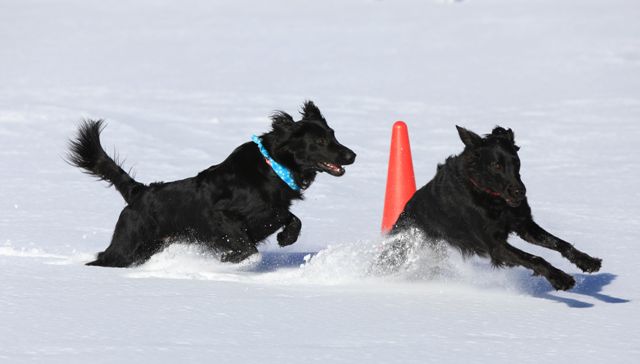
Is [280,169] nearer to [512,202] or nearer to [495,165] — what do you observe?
[495,165]

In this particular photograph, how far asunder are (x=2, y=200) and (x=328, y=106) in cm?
683

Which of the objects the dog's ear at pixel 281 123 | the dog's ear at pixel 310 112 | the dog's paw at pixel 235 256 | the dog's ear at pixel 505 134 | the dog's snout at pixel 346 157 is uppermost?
the dog's ear at pixel 310 112

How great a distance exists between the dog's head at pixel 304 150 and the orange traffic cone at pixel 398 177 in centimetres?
68

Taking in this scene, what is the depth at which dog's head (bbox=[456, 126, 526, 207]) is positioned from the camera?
16.4 ft

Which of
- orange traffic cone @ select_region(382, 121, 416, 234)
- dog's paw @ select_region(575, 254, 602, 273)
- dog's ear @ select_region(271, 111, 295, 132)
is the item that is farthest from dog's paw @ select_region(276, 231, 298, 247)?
dog's paw @ select_region(575, 254, 602, 273)

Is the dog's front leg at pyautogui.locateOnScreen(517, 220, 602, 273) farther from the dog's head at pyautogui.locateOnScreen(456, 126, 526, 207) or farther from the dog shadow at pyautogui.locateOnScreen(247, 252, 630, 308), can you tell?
the dog's head at pyautogui.locateOnScreen(456, 126, 526, 207)

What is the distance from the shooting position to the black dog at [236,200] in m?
5.86

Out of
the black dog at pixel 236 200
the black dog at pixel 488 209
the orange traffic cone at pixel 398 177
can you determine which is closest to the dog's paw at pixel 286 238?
the black dog at pixel 236 200

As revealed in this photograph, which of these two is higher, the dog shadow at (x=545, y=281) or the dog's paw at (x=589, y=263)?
the dog's paw at (x=589, y=263)

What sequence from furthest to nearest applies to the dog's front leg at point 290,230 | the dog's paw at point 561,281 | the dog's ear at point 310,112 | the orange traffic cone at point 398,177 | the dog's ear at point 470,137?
1. the orange traffic cone at point 398,177
2. the dog's ear at point 310,112
3. the dog's front leg at point 290,230
4. the dog's ear at point 470,137
5. the dog's paw at point 561,281

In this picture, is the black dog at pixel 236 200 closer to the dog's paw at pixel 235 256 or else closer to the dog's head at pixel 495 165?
the dog's paw at pixel 235 256

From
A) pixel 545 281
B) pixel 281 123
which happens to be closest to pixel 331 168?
pixel 281 123

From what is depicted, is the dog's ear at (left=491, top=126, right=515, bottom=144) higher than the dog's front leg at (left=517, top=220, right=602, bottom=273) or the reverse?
higher

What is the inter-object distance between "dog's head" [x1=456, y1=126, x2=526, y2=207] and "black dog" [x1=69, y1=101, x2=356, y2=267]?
100 centimetres
